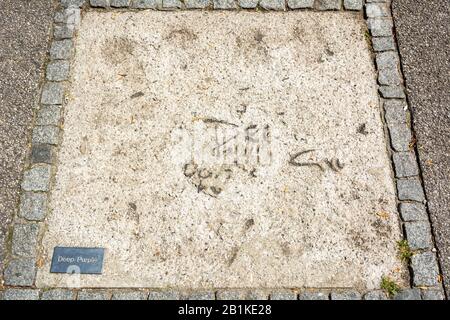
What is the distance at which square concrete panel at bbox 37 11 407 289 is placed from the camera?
3430 mm

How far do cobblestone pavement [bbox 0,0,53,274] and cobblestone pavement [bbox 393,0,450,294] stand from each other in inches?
127

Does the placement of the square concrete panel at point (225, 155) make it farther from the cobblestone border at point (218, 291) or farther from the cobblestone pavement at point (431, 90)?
the cobblestone pavement at point (431, 90)

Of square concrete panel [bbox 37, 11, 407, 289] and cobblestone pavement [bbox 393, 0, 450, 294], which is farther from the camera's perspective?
cobblestone pavement [bbox 393, 0, 450, 294]

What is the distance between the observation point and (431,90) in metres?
4.02

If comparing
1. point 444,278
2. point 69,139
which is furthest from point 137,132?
point 444,278

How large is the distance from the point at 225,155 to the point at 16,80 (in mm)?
1971

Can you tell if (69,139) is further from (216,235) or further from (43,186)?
(216,235)

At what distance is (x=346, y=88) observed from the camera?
4035 mm

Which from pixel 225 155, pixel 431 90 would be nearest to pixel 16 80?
pixel 225 155
